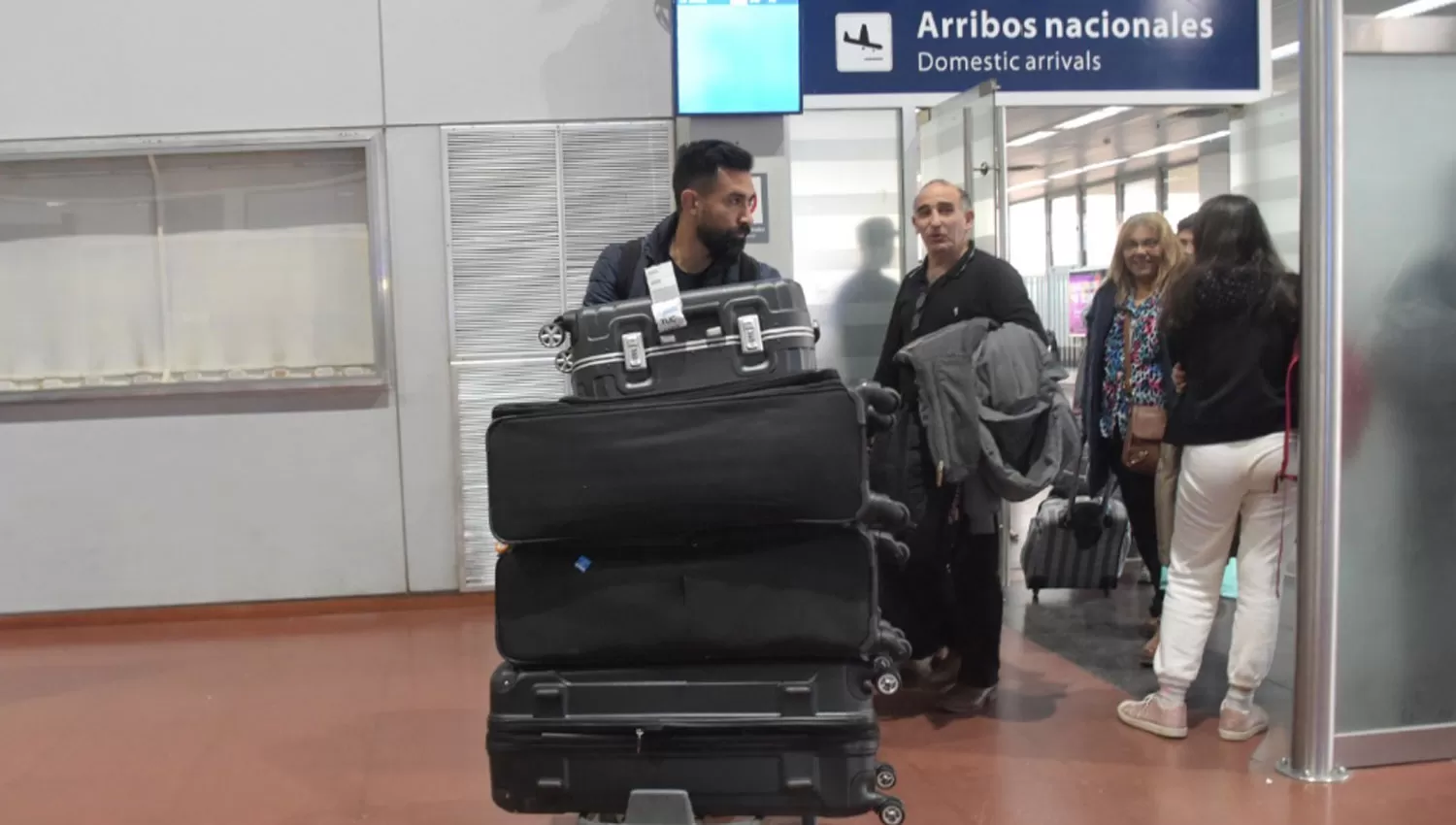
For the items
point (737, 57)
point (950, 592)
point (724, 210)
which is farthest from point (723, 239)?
point (737, 57)

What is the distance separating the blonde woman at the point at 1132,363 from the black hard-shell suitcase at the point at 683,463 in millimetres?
2692

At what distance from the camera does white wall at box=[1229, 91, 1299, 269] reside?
17.6 ft

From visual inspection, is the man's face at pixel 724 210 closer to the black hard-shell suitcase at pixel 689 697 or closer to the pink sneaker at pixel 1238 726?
the black hard-shell suitcase at pixel 689 697

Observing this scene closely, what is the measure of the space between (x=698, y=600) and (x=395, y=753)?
2.03 m

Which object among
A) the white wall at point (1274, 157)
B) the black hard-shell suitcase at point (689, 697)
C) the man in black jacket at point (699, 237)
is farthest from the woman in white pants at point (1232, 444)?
the white wall at point (1274, 157)

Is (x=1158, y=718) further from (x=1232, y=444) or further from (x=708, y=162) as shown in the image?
(x=708, y=162)

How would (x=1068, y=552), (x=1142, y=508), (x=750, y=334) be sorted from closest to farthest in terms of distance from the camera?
(x=750, y=334) < (x=1142, y=508) < (x=1068, y=552)

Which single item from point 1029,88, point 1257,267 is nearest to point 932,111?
point 1029,88

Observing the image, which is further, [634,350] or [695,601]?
[634,350]

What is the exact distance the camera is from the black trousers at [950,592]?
3648mm

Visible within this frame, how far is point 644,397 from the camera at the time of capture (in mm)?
1899

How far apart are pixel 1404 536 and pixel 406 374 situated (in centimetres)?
410

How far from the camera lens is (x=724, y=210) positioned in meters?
2.42

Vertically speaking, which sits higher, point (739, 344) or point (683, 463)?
point (739, 344)
